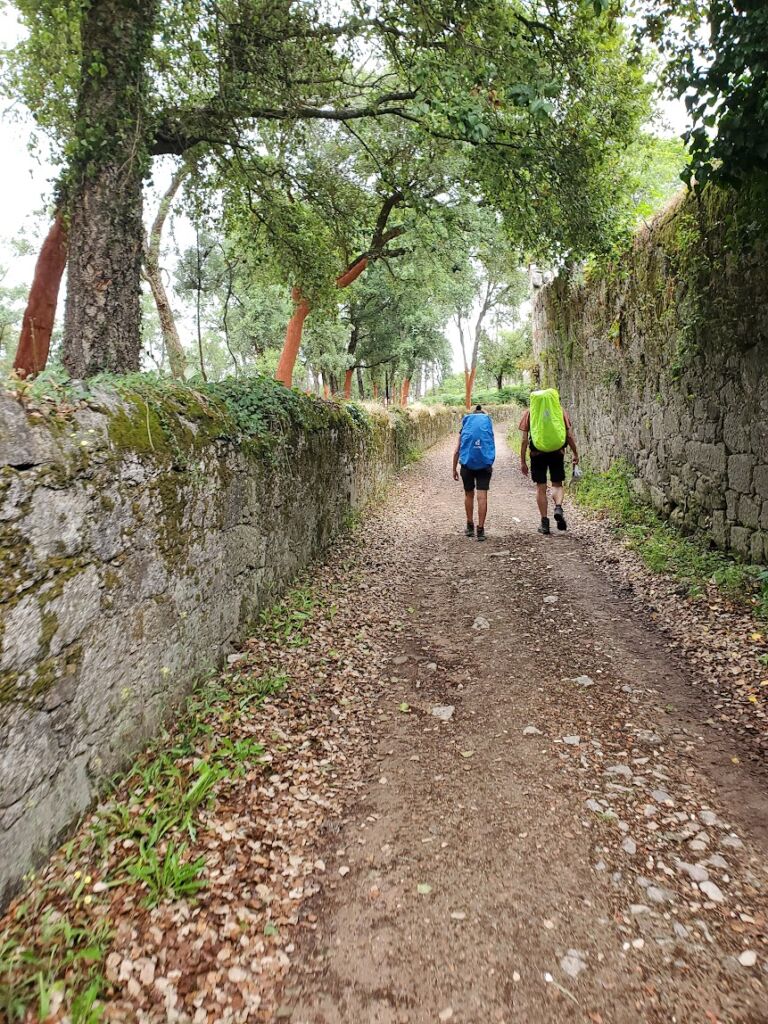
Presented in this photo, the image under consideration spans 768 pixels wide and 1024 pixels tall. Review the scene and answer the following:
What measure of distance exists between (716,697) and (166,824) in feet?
11.0

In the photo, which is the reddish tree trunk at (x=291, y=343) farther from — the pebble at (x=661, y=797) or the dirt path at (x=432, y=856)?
the pebble at (x=661, y=797)

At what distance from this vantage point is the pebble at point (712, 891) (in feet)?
7.37

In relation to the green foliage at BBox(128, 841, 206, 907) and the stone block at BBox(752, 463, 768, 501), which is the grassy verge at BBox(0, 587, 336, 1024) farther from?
the stone block at BBox(752, 463, 768, 501)

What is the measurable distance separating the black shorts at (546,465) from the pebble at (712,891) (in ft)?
19.2

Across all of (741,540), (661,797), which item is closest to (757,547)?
(741,540)

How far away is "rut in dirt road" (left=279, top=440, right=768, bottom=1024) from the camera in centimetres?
194

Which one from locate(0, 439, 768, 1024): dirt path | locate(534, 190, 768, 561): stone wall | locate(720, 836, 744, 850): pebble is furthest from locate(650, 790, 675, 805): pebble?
locate(534, 190, 768, 561): stone wall

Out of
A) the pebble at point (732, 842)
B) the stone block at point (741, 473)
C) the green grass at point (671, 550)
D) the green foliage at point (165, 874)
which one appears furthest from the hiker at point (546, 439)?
the green foliage at point (165, 874)

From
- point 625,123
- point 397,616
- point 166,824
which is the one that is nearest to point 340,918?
point 166,824

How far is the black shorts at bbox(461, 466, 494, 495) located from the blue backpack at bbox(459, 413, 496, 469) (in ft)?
0.19

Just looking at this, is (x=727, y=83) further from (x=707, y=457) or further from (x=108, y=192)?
(x=108, y=192)

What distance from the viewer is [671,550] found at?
614 centimetres

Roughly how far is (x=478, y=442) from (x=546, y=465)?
1.07m

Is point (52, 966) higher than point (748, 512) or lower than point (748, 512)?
lower
